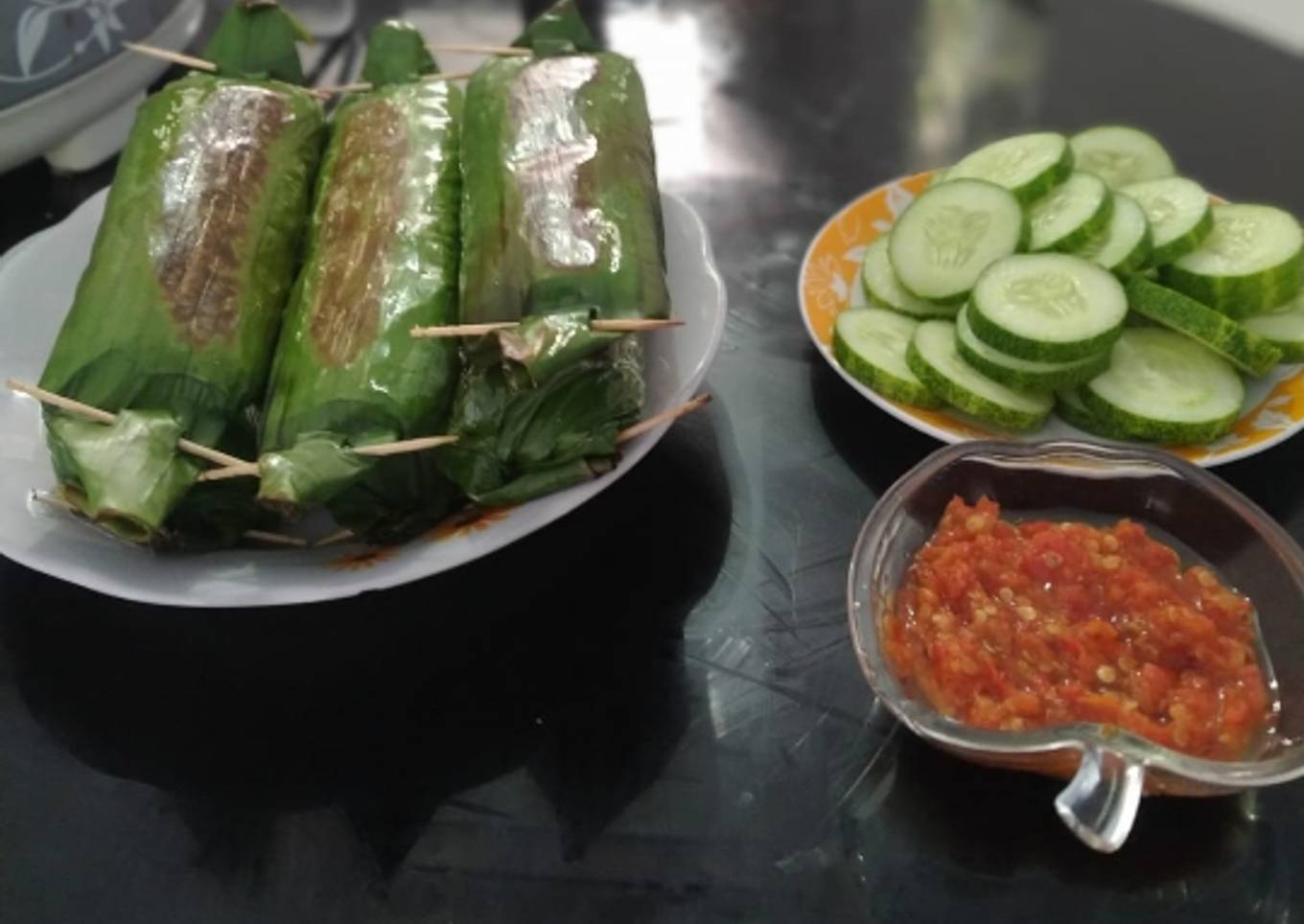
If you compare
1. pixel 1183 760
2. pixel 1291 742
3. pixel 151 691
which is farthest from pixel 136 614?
pixel 1291 742

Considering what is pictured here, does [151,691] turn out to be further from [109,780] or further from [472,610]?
[472,610]

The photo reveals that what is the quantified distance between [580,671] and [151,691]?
0.46 m

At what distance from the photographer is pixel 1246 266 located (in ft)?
4.80

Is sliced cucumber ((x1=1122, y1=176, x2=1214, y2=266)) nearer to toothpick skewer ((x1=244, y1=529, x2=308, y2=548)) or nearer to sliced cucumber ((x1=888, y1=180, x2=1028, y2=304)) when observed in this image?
sliced cucumber ((x1=888, y1=180, x2=1028, y2=304))

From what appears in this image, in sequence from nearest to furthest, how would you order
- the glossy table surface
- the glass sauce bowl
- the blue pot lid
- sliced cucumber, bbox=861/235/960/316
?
the glass sauce bowl
the glossy table surface
sliced cucumber, bbox=861/235/960/316
the blue pot lid

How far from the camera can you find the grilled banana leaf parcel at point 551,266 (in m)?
1.25

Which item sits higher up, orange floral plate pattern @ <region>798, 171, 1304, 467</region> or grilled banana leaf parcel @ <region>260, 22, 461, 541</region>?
grilled banana leaf parcel @ <region>260, 22, 461, 541</region>

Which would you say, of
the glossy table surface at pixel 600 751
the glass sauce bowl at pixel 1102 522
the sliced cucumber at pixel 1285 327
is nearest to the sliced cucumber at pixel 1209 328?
the sliced cucumber at pixel 1285 327

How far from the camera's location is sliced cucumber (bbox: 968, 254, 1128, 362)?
1.38 metres

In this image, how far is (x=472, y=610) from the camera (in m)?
1.35

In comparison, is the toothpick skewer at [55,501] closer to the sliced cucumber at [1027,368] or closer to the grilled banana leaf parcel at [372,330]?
the grilled banana leaf parcel at [372,330]

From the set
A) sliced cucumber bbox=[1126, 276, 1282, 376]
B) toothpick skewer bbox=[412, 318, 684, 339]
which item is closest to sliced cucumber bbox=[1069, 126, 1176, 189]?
sliced cucumber bbox=[1126, 276, 1282, 376]

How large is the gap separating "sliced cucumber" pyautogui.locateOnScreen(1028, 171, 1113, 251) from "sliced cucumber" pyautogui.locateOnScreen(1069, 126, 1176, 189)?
14cm

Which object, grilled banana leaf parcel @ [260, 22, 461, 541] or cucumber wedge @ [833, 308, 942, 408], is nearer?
grilled banana leaf parcel @ [260, 22, 461, 541]
